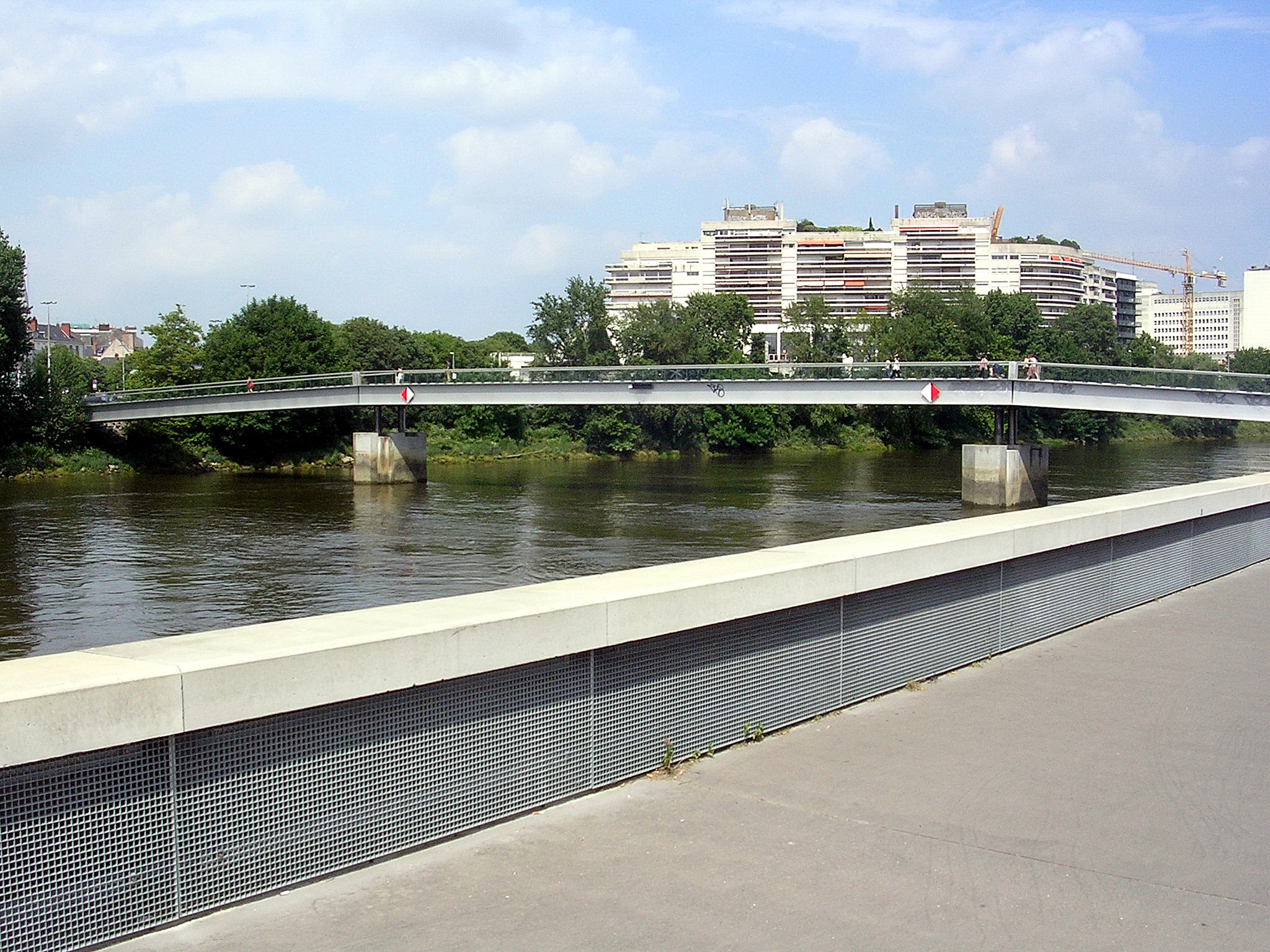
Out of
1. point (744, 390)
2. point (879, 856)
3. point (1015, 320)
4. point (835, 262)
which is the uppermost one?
point (835, 262)

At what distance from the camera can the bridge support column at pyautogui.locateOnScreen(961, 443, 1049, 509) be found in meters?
45.8

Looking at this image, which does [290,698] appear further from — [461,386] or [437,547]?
[461,386]

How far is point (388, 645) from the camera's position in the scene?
203 inches

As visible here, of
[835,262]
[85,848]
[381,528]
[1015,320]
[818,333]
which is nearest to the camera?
[85,848]

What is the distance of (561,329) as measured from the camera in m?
92.8

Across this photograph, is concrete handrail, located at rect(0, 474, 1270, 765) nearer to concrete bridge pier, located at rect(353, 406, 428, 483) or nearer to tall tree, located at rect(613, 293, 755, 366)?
concrete bridge pier, located at rect(353, 406, 428, 483)

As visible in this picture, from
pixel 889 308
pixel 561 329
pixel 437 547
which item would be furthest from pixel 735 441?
pixel 437 547

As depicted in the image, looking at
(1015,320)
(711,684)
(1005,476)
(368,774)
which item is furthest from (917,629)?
(1015,320)

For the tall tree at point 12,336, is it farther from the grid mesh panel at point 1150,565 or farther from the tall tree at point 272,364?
the grid mesh panel at point 1150,565

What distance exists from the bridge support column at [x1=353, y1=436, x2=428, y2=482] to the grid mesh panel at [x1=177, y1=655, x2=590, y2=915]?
54174mm

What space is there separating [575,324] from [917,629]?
281 feet

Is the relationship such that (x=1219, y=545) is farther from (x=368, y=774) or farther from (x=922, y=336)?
(x=922, y=336)

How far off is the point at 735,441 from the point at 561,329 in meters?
17.6

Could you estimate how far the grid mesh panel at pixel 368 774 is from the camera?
15.4ft
